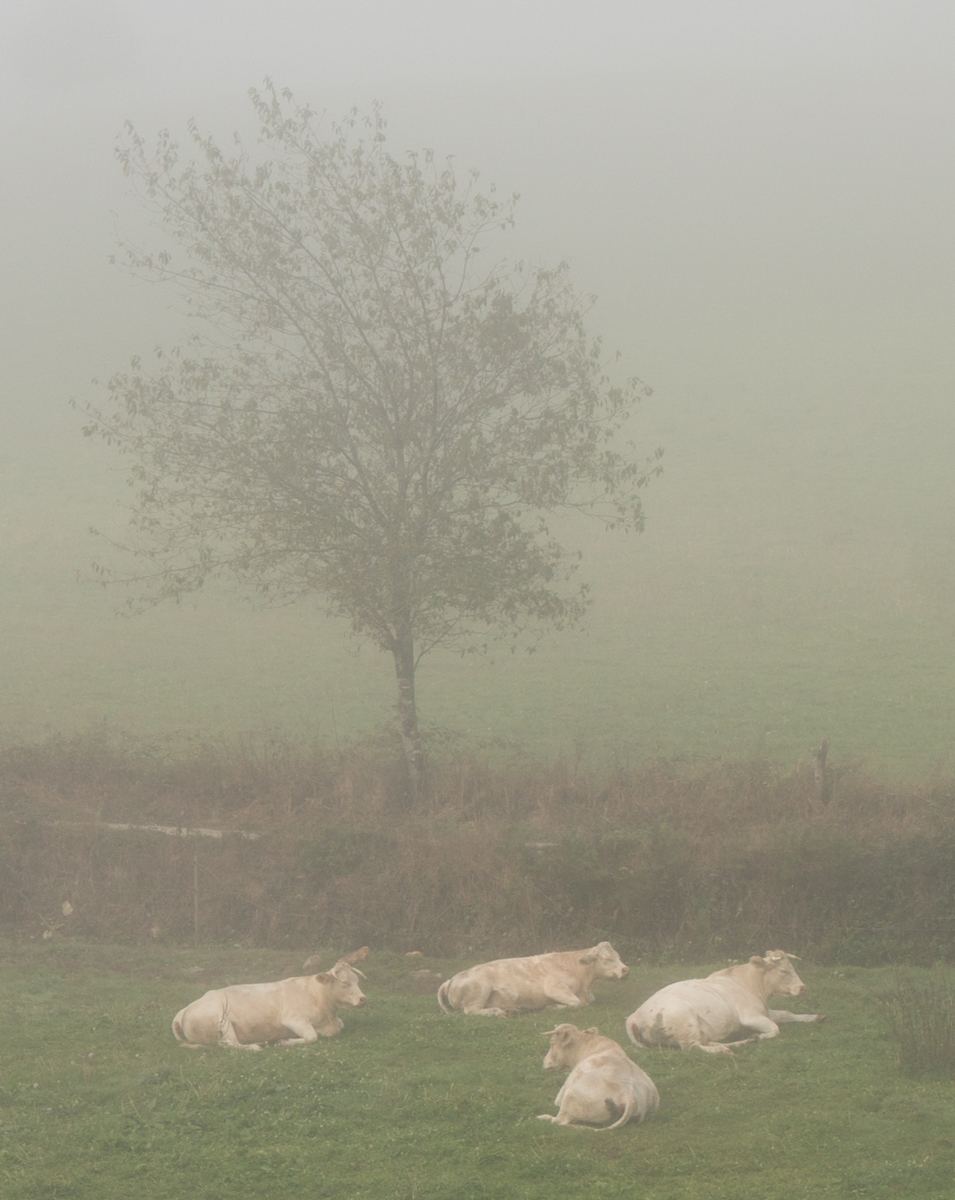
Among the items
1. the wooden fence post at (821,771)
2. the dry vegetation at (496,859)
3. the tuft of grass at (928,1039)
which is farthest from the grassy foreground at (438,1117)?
the wooden fence post at (821,771)

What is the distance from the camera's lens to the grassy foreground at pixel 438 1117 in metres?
7.75

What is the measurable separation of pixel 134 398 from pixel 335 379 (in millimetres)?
3971

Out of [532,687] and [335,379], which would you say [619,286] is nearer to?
[532,687]

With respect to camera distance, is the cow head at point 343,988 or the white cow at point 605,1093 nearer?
the white cow at point 605,1093

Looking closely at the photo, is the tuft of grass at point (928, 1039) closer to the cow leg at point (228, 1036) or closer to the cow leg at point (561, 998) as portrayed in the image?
the cow leg at point (561, 998)

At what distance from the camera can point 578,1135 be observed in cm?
856

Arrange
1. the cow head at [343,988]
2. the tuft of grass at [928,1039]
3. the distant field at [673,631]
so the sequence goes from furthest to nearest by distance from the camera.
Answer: the distant field at [673,631] < the cow head at [343,988] < the tuft of grass at [928,1039]

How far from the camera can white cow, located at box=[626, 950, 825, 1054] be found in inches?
424

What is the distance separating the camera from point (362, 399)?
22.6 metres

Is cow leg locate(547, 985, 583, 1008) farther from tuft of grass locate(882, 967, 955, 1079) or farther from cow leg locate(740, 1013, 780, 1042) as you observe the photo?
Answer: tuft of grass locate(882, 967, 955, 1079)

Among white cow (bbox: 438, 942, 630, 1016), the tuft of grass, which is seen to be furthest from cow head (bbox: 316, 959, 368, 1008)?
the tuft of grass

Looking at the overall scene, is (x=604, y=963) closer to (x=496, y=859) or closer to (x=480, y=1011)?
(x=480, y=1011)

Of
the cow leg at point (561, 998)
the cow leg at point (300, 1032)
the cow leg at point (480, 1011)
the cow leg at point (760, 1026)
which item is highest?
the cow leg at point (760, 1026)

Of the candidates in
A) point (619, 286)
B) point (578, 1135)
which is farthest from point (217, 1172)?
point (619, 286)
